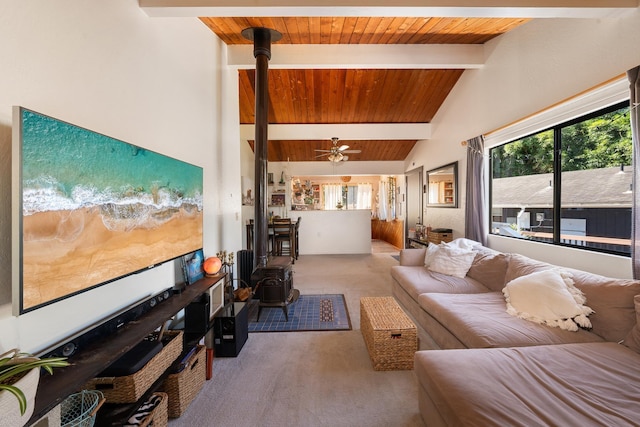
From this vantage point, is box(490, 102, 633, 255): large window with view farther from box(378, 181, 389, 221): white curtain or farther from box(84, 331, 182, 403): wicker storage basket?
box(378, 181, 389, 221): white curtain

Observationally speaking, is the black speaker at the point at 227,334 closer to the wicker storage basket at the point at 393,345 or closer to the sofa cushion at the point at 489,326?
the wicker storage basket at the point at 393,345

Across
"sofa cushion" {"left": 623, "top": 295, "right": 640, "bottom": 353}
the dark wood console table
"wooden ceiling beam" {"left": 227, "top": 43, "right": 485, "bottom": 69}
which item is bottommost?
"sofa cushion" {"left": 623, "top": 295, "right": 640, "bottom": 353}

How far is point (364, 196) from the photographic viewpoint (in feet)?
32.1

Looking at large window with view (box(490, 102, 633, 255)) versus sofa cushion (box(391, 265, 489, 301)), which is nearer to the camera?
large window with view (box(490, 102, 633, 255))

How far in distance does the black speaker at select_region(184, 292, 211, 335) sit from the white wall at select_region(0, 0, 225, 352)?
26cm

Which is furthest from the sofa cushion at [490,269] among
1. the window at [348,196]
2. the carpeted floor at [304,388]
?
the window at [348,196]

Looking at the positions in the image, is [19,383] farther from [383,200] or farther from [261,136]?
[383,200]

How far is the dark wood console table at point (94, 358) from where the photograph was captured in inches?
35.0

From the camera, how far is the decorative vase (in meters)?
0.71

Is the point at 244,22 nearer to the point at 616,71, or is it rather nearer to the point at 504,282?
the point at 616,71

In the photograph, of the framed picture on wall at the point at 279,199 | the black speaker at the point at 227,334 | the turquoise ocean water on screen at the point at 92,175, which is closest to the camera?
the turquoise ocean water on screen at the point at 92,175

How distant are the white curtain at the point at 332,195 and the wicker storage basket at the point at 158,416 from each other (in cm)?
816

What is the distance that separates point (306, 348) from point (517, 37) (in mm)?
3942

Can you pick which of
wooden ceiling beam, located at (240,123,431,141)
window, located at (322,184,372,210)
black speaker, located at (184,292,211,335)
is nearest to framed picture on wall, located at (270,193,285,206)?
wooden ceiling beam, located at (240,123,431,141)
